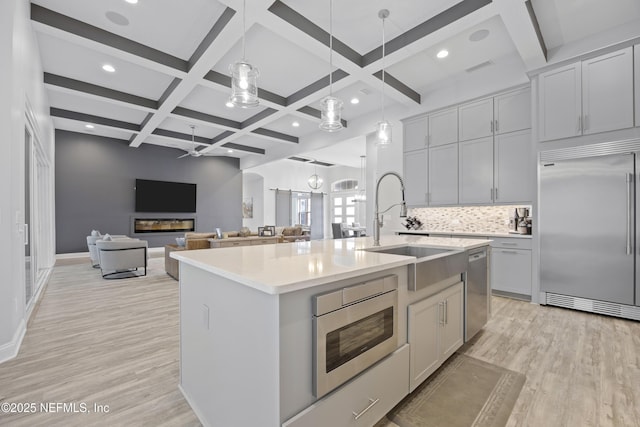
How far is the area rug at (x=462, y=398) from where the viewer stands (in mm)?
1652

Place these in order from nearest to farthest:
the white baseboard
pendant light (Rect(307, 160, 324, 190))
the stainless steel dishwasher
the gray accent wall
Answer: the white baseboard
the stainless steel dishwasher
the gray accent wall
pendant light (Rect(307, 160, 324, 190))

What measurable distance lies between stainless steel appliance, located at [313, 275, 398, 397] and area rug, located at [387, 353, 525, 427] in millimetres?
464

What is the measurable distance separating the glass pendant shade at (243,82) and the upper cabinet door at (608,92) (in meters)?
3.82

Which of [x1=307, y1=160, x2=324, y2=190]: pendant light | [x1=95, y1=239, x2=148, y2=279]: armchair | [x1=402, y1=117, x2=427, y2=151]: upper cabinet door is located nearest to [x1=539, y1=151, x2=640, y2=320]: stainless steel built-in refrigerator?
[x1=402, y1=117, x2=427, y2=151]: upper cabinet door

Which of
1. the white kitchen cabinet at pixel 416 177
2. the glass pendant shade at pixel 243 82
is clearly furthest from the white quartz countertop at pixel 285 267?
the white kitchen cabinet at pixel 416 177

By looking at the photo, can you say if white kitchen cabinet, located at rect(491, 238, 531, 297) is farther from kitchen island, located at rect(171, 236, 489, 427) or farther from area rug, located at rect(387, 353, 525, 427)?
kitchen island, located at rect(171, 236, 489, 427)

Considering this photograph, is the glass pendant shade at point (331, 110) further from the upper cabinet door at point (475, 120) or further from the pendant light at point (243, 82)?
the upper cabinet door at point (475, 120)

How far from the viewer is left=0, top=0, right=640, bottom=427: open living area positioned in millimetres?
1419

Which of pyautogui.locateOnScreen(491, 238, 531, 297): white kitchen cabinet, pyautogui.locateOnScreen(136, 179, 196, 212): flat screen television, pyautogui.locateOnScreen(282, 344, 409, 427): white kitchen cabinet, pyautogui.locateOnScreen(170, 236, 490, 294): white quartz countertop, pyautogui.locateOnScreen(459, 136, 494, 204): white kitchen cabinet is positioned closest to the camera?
pyautogui.locateOnScreen(170, 236, 490, 294): white quartz countertop

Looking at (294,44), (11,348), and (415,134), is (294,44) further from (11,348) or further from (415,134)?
(11,348)

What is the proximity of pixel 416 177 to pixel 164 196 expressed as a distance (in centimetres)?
779

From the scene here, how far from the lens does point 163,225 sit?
9.23 m

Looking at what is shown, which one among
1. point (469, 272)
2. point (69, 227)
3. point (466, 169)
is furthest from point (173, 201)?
point (469, 272)

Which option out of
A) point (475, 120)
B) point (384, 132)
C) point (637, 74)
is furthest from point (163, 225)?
point (637, 74)
